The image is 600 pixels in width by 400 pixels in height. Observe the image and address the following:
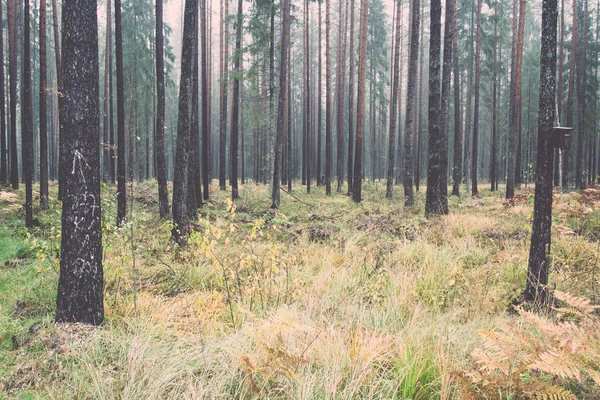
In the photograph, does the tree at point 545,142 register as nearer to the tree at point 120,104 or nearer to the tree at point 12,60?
the tree at point 120,104

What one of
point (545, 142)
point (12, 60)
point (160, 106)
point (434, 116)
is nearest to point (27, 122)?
point (160, 106)

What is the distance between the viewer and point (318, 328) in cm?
303

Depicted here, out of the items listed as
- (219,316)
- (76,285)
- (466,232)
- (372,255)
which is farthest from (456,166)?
(76,285)

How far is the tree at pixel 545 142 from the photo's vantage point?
12.5ft

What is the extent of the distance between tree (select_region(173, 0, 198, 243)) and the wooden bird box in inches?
252

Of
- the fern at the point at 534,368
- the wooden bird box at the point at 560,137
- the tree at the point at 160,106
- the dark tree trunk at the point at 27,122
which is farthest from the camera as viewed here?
the tree at the point at 160,106

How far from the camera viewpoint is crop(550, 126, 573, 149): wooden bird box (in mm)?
3659

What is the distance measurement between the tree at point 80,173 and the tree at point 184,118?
156 inches

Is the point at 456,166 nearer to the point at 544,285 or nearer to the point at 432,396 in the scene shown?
the point at 544,285

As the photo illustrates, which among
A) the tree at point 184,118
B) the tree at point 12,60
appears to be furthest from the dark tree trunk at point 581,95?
the tree at point 12,60

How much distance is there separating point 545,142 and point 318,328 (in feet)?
10.1

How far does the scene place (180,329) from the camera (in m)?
3.54

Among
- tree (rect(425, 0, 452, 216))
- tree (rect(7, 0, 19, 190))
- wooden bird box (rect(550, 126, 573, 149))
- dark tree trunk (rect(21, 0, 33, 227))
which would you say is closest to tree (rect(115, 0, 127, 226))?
dark tree trunk (rect(21, 0, 33, 227))

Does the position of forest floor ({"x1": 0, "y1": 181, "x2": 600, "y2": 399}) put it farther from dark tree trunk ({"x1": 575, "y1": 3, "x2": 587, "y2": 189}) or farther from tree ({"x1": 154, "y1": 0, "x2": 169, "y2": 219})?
dark tree trunk ({"x1": 575, "y1": 3, "x2": 587, "y2": 189})
